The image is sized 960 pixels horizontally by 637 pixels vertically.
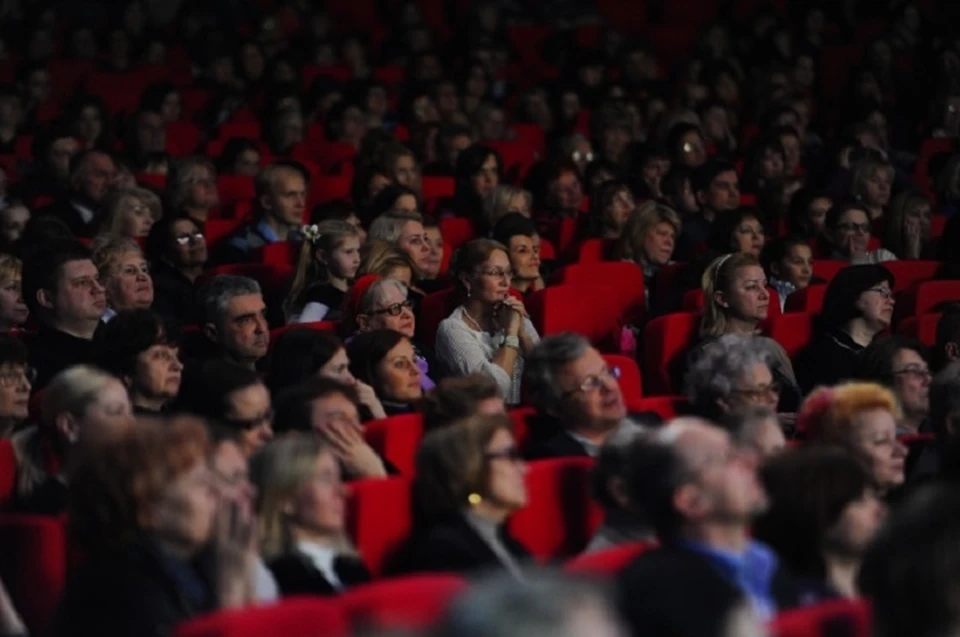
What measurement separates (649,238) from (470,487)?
3.02 m

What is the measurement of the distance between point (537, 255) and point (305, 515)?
288 centimetres

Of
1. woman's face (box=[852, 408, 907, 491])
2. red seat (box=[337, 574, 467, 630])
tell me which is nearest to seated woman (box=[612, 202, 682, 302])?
woman's face (box=[852, 408, 907, 491])

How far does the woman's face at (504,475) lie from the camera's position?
130 inches

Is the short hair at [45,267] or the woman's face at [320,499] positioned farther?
the short hair at [45,267]

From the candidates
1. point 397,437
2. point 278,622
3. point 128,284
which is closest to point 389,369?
point 397,437

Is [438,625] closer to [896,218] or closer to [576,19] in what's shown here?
[896,218]

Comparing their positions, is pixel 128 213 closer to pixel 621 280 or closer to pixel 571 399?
pixel 621 280

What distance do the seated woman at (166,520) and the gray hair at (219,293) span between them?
1.90m

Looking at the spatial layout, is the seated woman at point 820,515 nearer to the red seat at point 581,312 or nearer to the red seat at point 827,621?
the red seat at point 827,621

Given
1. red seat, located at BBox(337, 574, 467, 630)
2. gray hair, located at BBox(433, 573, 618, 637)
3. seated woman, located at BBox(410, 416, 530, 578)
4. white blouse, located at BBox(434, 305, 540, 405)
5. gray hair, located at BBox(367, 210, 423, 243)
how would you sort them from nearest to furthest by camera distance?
1. gray hair, located at BBox(433, 573, 618, 637)
2. red seat, located at BBox(337, 574, 467, 630)
3. seated woman, located at BBox(410, 416, 530, 578)
4. white blouse, located at BBox(434, 305, 540, 405)
5. gray hair, located at BBox(367, 210, 423, 243)

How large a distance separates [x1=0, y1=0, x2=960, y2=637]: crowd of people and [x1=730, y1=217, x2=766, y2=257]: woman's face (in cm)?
1

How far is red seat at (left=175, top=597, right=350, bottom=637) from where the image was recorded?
2367 mm

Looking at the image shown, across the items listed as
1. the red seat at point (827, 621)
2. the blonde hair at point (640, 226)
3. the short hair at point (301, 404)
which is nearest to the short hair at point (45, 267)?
the short hair at point (301, 404)

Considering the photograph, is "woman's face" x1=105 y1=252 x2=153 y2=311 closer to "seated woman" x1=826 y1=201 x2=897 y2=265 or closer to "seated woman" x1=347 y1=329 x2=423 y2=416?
"seated woman" x1=347 y1=329 x2=423 y2=416
